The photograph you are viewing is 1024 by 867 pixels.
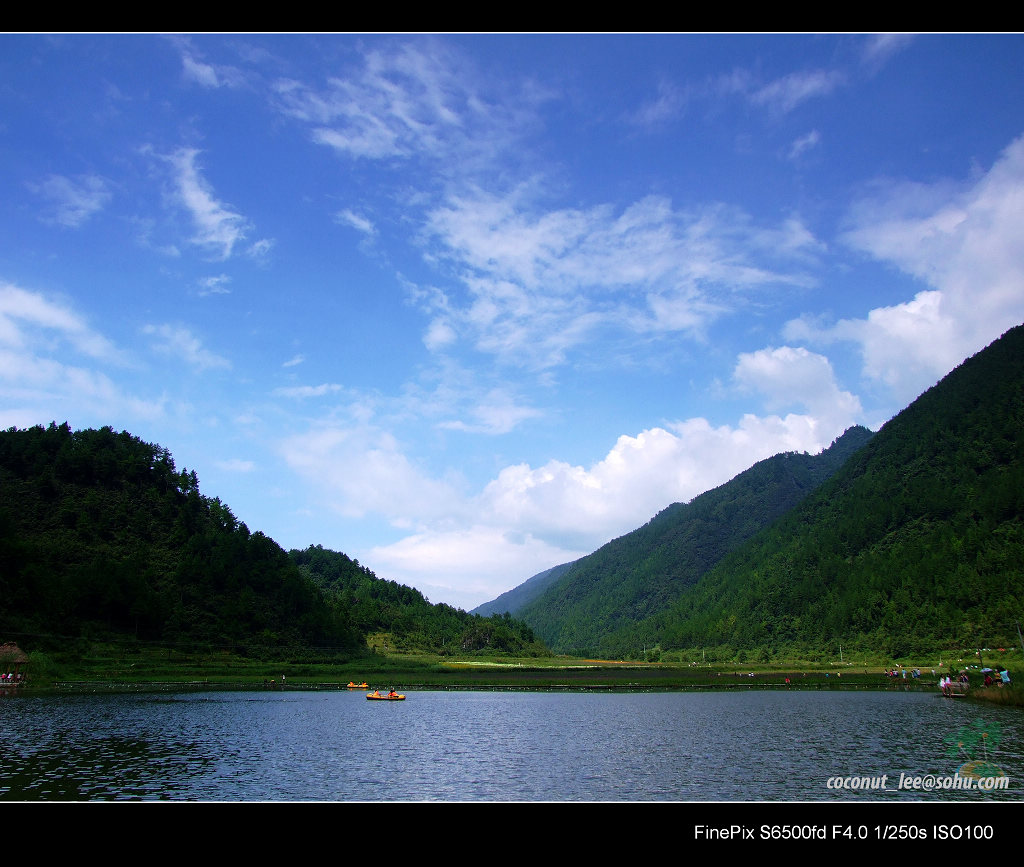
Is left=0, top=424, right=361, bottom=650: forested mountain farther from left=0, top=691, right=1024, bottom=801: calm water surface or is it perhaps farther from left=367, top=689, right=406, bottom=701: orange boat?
left=367, top=689, right=406, bottom=701: orange boat

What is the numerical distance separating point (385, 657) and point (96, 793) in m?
154

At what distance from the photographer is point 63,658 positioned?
11388 centimetres

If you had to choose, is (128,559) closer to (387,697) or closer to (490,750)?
(387,697)

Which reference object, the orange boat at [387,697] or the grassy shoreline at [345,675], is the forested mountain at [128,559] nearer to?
the grassy shoreline at [345,675]

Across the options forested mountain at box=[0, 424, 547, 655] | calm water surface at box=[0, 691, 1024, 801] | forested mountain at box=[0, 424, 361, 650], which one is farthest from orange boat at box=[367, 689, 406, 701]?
forested mountain at box=[0, 424, 361, 650]

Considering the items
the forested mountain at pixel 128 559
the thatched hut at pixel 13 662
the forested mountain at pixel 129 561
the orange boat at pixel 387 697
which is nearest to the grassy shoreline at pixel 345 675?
the thatched hut at pixel 13 662

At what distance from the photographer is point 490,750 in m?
52.0

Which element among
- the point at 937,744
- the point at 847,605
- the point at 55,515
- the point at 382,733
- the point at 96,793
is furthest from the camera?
the point at 847,605

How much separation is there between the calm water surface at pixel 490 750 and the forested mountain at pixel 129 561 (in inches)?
1867

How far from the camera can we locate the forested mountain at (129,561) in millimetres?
125000

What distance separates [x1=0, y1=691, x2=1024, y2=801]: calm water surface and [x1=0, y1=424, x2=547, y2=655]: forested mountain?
47.4m

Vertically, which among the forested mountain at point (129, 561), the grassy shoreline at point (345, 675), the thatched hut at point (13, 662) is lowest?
the grassy shoreline at point (345, 675)
